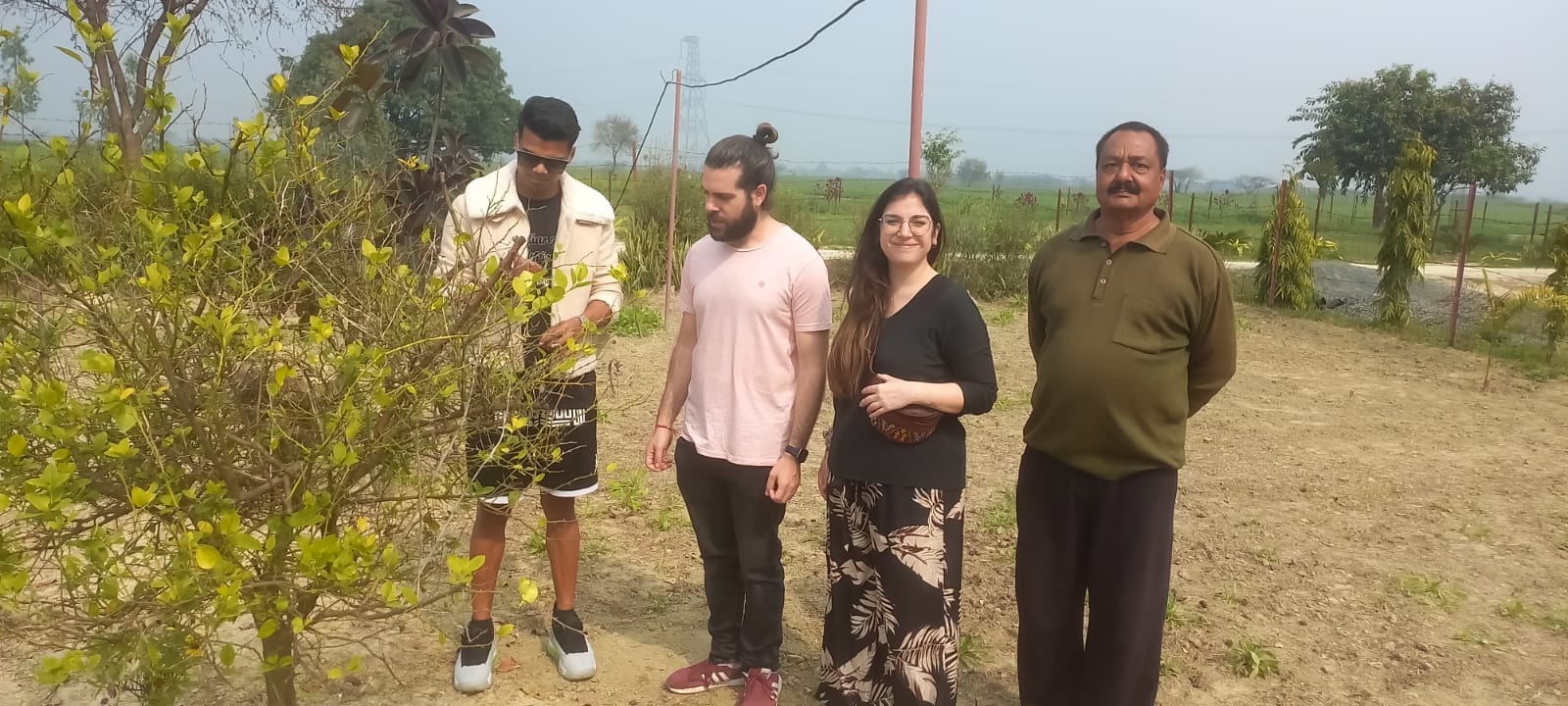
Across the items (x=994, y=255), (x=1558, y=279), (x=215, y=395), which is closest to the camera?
(x=215, y=395)

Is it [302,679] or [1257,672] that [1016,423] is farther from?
[302,679]

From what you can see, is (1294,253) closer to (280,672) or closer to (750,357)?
(750,357)

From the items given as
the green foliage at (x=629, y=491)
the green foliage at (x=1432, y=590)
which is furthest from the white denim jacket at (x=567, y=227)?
the green foliage at (x=1432, y=590)

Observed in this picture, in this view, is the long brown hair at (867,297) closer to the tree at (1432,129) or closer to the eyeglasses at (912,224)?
the eyeglasses at (912,224)

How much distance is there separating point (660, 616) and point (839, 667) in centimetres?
112

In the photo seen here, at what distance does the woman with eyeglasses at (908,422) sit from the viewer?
243 cm

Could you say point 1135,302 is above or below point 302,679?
above

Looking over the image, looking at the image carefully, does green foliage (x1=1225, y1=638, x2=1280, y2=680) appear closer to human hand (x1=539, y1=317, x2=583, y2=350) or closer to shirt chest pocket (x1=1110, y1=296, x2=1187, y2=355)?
shirt chest pocket (x1=1110, y1=296, x2=1187, y2=355)

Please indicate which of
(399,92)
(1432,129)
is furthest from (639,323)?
(1432,129)

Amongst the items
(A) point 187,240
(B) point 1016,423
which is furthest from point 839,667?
(B) point 1016,423

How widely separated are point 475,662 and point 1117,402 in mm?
2055

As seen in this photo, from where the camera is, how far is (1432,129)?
37156mm

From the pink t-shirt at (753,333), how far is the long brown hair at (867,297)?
108 millimetres

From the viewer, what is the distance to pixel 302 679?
295 centimetres
